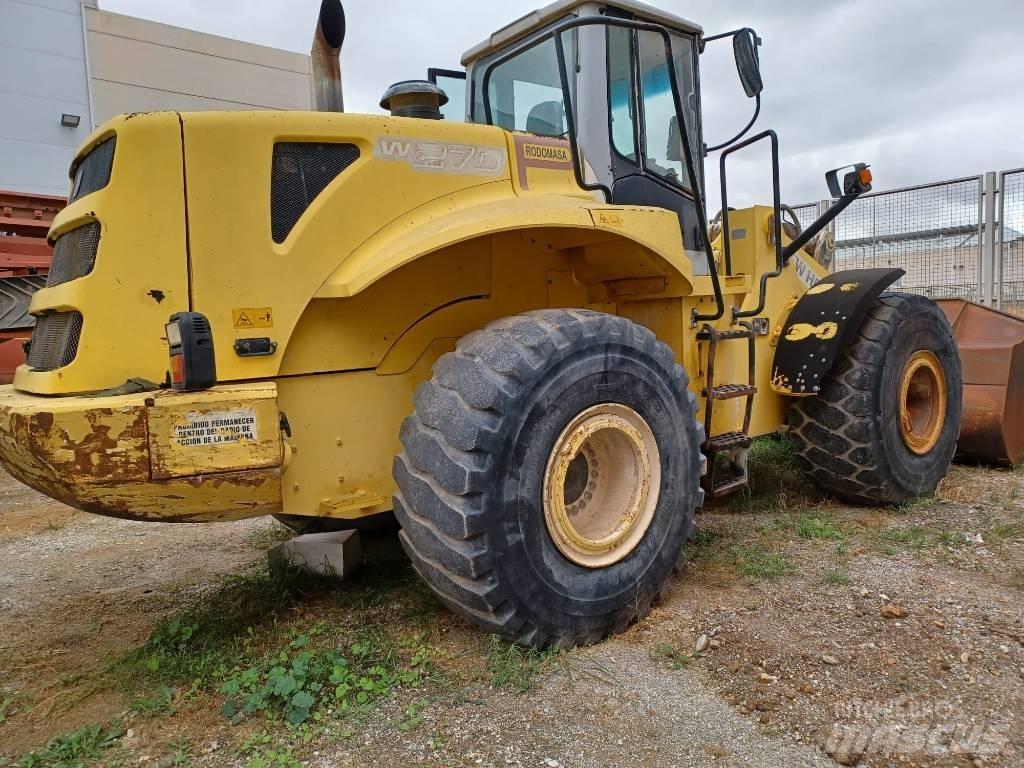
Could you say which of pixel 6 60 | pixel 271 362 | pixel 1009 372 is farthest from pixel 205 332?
pixel 6 60

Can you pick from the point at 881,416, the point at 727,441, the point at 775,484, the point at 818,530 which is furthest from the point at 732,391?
the point at 775,484

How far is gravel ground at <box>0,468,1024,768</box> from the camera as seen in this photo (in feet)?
7.26

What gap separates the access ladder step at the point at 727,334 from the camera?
12.8 feet

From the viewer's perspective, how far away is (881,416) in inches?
169

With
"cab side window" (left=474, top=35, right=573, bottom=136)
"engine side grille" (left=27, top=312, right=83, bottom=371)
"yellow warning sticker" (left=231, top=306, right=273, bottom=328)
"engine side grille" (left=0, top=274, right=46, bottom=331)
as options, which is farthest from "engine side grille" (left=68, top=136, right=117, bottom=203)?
"engine side grille" (left=0, top=274, right=46, bottom=331)

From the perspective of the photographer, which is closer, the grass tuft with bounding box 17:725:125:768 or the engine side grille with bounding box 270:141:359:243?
the grass tuft with bounding box 17:725:125:768

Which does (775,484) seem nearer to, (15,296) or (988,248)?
(988,248)

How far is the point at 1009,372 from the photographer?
5.39m

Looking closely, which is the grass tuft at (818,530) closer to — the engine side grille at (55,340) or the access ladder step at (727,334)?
the access ladder step at (727,334)

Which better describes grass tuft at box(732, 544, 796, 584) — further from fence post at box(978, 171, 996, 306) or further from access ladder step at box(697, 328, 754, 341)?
fence post at box(978, 171, 996, 306)

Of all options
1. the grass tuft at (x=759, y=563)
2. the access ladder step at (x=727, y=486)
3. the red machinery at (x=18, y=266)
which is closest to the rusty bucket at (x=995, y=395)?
the access ladder step at (x=727, y=486)

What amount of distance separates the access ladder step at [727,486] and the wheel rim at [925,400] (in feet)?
4.43

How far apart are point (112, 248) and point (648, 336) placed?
1.93m

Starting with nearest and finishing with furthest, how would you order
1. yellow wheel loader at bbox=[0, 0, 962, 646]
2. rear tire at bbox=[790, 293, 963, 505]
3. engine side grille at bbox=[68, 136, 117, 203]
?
yellow wheel loader at bbox=[0, 0, 962, 646], engine side grille at bbox=[68, 136, 117, 203], rear tire at bbox=[790, 293, 963, 505]
